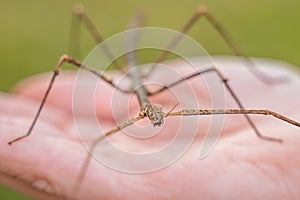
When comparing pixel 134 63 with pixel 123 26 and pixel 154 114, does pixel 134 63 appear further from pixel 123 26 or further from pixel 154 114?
pixel 123 26

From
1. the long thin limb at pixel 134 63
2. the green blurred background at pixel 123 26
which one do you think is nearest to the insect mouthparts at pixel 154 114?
the long thin limb at pixel 134 63

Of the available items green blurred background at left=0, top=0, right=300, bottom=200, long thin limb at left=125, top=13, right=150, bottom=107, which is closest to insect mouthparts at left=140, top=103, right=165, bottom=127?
long thin limb at left=125, top=13, right=150, bottom=107

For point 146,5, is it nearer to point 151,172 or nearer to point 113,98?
point 113,98

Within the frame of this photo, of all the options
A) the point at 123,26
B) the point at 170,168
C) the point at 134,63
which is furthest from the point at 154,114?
the point at 123,26

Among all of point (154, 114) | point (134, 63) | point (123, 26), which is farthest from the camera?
point (123, 26)

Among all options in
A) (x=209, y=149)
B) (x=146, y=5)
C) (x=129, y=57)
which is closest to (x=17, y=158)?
(x=209, y=149)

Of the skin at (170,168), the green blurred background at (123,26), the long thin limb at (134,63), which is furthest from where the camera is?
the green blurred background at (123,26)

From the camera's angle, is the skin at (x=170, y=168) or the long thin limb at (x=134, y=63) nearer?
the skin at (x=170, y=168)

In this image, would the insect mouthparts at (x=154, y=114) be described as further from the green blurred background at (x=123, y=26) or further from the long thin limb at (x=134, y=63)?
the green blurred background at (x=123, y=26)
